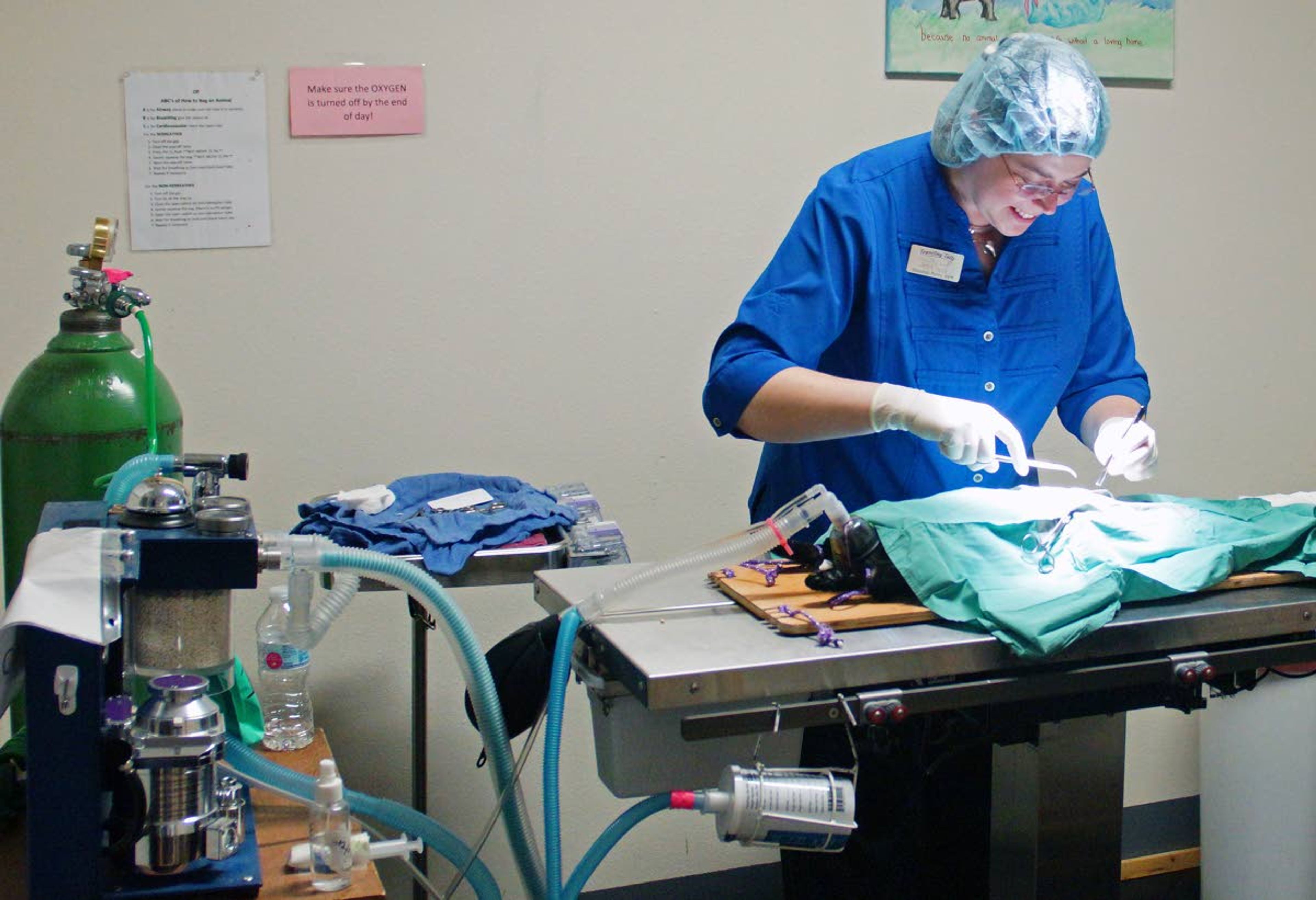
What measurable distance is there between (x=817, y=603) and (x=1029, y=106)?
2.50 ft

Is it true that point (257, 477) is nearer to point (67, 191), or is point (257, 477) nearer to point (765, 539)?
point (67, 191)

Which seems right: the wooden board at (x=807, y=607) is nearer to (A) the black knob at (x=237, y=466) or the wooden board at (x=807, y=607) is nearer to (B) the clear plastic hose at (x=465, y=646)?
(B) the clear plastic hose at (x=465, y=646)

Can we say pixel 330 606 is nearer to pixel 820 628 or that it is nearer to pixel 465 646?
pixel 465 646

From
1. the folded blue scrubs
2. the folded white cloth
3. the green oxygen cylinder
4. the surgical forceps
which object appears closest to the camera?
the surgical forceps

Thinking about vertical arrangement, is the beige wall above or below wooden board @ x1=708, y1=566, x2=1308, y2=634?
above

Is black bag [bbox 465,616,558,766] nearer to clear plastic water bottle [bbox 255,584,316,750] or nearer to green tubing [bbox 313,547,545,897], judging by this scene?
green tubing [bbox 313,547,545,897]

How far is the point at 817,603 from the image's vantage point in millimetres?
1523

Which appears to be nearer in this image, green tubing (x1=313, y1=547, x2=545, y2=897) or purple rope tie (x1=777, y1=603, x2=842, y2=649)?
green tubing (x1=313, y1=547, x2=545, y2=897)

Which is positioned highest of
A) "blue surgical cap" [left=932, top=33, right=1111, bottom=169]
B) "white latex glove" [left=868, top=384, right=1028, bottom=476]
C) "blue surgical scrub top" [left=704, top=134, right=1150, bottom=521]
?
"blue surgical cap" [left=932, top=33, right=1111, bottom=169]

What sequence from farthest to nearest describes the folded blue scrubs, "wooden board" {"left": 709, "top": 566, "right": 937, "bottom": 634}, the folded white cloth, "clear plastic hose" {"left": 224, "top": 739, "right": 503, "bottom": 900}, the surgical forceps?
the folded white cloth
the folded blue scrubs
the surgical forceps
"wooden board" {"left": 709, "top": 566, "right": 937, "bottom": 634}
"clear plastic hose" {"left": 224, "top": 739, "right": 503, "bottom": 900}

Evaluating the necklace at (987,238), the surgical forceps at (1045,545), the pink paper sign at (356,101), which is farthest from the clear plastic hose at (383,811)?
the pink paper sign at (356,101)

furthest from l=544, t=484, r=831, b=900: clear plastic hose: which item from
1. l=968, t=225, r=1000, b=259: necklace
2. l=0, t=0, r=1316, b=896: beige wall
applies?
l=0, t=0, r=1316, b=896: beige wall

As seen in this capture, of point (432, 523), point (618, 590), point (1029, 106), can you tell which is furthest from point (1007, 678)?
point (432, 523)

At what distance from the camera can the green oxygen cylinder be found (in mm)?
1690
